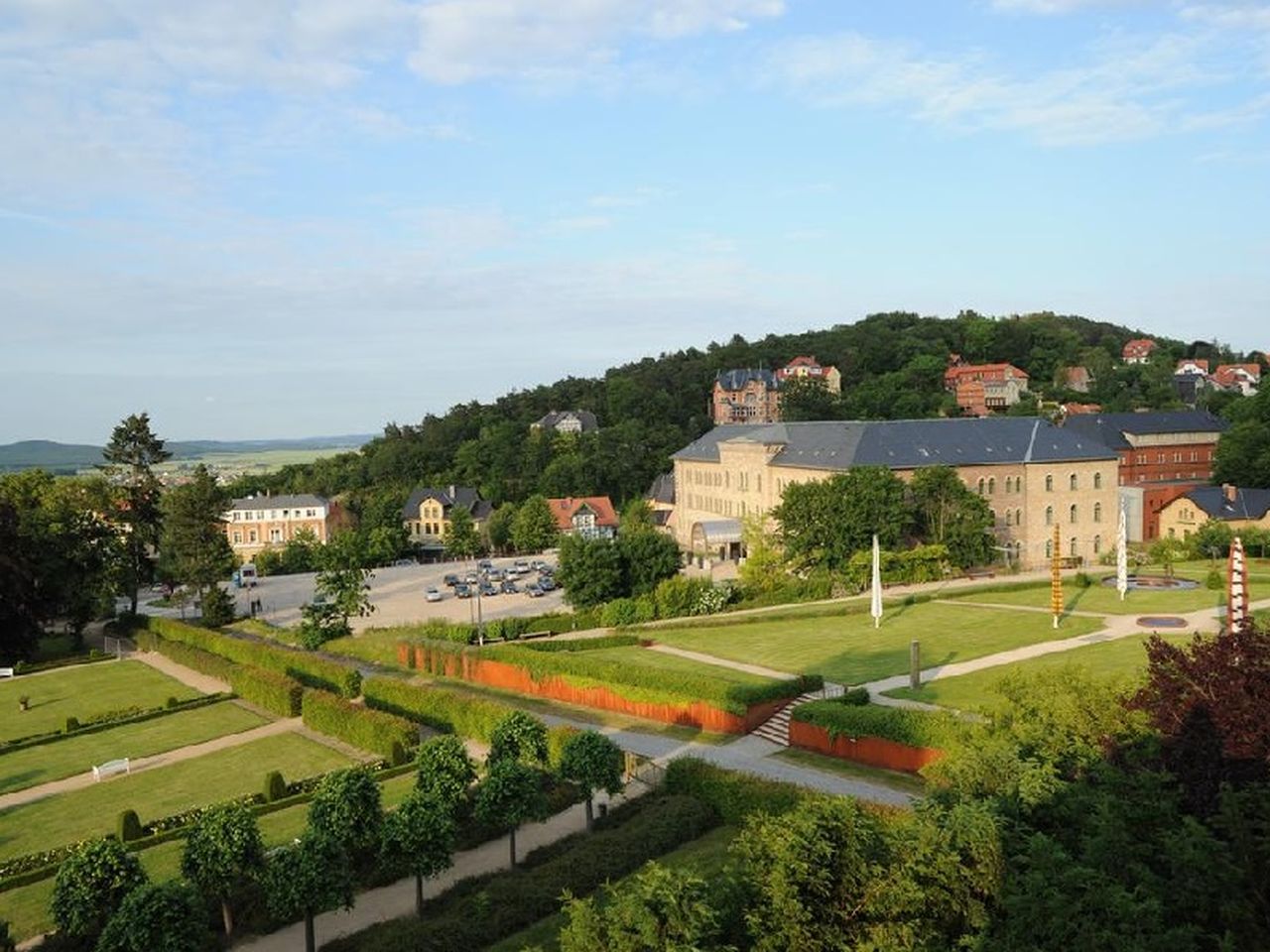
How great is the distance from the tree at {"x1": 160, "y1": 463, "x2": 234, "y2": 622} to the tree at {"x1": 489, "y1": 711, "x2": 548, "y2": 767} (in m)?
37.8

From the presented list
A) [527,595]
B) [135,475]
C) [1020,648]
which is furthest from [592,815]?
[135,475]

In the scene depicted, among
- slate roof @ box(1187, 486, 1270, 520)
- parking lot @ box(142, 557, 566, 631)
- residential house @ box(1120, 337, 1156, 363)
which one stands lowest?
parking lot @ box(142, 557, 566, 631)

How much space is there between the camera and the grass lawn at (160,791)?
25.8 m

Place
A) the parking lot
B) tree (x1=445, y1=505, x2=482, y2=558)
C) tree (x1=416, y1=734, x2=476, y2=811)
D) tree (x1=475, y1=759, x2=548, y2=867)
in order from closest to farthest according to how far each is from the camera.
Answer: tree (x1=475, y1=759, x2=548, y2=867)
tree (x1=416, y1=734, x2=476, y2=811)
the parking lot
tree (x1=445, y1=505, x2=482, y2=558)

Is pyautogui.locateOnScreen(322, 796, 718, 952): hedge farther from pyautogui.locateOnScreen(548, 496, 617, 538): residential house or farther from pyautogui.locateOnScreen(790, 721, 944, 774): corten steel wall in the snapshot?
pyautogui.locateOnScreen(548, 496, 617, 538): residential house

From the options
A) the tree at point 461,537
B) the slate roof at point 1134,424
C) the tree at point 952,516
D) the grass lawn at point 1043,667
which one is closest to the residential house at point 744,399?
the tree at point 461,537

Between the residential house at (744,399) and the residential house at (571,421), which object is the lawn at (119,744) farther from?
the residential house at (744,399)

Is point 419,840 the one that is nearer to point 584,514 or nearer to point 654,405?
point 584,514

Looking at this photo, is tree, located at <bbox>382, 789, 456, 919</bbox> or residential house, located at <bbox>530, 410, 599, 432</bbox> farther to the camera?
residential house, located at <bbox>530, 410, 599, 432</bbox>

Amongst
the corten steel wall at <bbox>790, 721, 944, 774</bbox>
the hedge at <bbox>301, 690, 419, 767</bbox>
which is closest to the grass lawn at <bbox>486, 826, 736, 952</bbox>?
the corten steel wall at <bbox>790, 721, 944, 774</bbox>

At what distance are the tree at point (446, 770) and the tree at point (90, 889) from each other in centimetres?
604

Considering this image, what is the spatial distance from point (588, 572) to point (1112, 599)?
24933mm

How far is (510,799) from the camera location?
2148cm

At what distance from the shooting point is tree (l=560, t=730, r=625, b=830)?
2292cm
